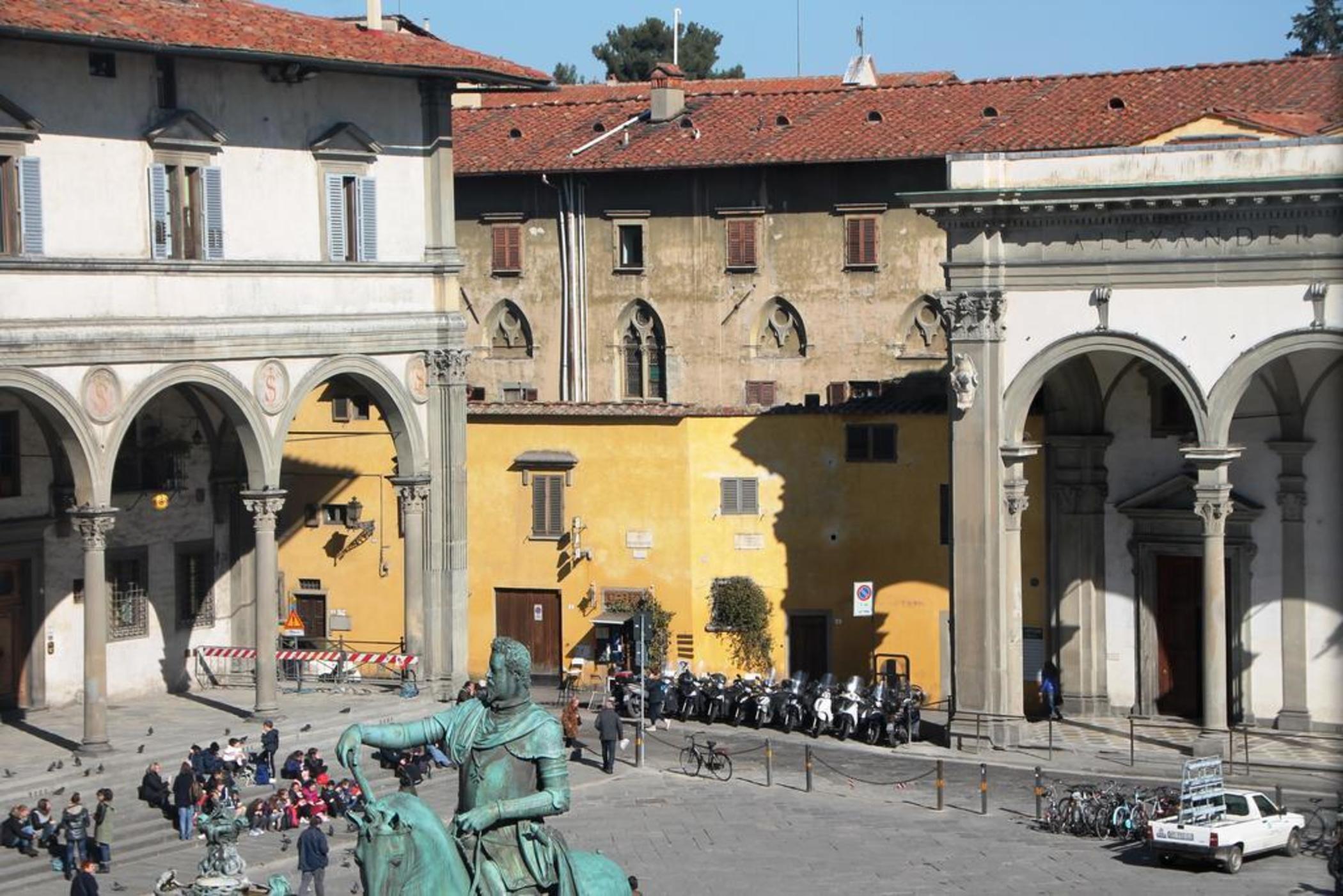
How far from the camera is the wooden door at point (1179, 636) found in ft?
140

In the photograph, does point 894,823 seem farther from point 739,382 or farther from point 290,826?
point 739,382

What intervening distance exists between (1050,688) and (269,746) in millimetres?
13940

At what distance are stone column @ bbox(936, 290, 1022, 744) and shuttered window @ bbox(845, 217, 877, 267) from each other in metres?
14.3

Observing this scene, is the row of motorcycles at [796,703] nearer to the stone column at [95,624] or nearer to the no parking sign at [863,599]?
the no parking sign at [863,599]

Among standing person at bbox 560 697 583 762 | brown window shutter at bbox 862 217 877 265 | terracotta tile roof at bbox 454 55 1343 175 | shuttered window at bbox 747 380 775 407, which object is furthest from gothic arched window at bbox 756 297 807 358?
standing person at bbox 560 697 583 762

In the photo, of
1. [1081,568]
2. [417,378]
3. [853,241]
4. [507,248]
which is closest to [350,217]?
[417,378]

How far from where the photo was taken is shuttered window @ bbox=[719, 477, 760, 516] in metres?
46.9

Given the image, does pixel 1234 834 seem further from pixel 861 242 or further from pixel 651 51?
pixel 651 51

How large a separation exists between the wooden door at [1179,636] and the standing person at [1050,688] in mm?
1694

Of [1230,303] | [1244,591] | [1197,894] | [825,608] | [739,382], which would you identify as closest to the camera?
[1197,894]

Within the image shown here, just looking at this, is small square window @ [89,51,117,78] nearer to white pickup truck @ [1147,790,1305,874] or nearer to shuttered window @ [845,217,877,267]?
white pickup truck @ [1147,790,1305,874]

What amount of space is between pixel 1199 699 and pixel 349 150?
17022 mm

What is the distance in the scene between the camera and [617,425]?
4734 centimetres

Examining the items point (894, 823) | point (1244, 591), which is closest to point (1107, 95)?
point (1244, 591)
